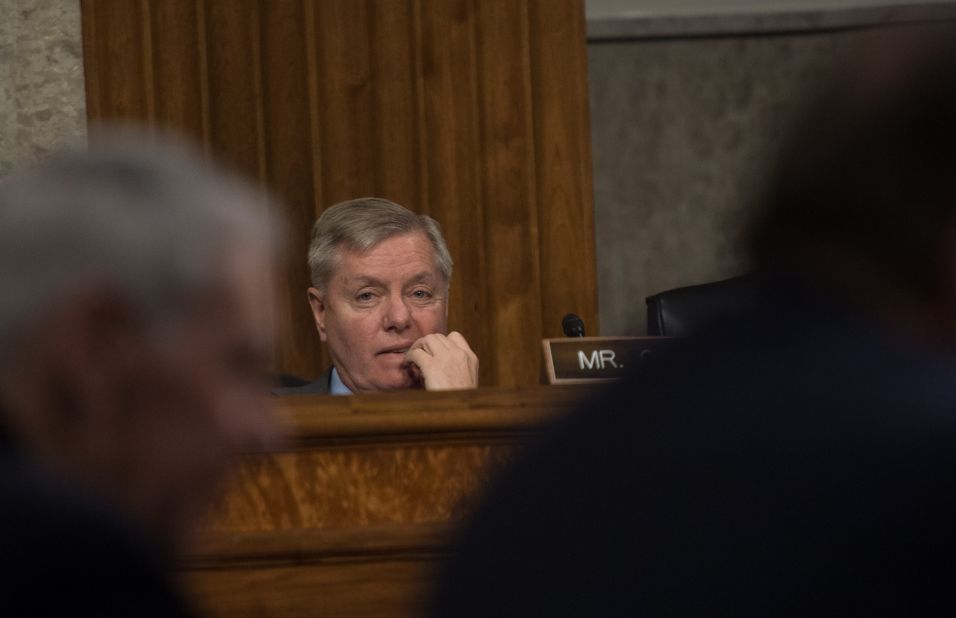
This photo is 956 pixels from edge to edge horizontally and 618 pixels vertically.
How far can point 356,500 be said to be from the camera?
223 cm

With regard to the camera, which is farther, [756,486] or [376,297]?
[376,297]

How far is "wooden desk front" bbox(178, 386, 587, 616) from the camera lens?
85.2 inches

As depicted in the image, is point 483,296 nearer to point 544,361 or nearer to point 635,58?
point 635,58

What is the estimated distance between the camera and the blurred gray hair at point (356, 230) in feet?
11.5

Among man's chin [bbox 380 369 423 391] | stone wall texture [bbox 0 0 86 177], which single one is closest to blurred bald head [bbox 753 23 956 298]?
man's chin [bbox 380 369 423 391]

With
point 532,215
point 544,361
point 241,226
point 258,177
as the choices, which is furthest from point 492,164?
point 241,226

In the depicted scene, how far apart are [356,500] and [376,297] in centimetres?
128

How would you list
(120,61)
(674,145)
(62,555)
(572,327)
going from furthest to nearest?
(674,145) < (120,61) < (572,327) < (62,555)

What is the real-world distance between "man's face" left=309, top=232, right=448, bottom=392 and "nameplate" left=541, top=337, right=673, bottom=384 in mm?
654

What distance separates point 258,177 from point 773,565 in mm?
3480

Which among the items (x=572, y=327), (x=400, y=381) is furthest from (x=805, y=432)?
(x=400, y=381)

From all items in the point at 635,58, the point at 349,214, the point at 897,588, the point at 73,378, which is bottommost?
the point at 897,588

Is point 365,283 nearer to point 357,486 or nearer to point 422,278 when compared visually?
point 422,278

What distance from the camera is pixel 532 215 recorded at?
4277 mm
